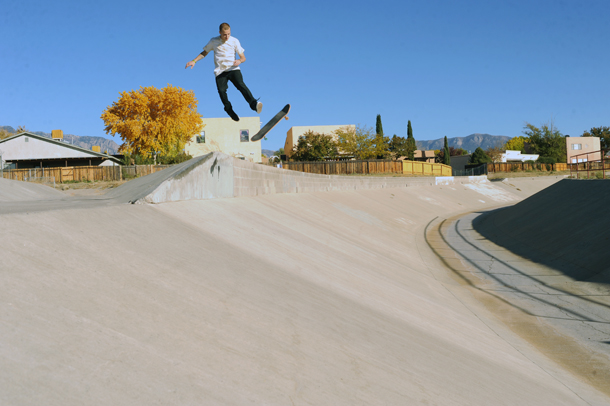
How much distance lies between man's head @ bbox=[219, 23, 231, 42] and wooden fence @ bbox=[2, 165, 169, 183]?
29190 mm

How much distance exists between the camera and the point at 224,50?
8.52 m

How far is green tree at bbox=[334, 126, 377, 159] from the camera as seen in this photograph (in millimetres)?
65188

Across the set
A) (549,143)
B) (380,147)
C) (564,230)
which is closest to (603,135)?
(549,143)

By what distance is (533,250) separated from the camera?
621 inches

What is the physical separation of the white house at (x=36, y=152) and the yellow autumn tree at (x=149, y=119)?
4291mm

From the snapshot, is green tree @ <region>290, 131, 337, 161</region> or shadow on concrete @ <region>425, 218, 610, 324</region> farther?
green tree @ <region>290, 131, 337, 161</region>

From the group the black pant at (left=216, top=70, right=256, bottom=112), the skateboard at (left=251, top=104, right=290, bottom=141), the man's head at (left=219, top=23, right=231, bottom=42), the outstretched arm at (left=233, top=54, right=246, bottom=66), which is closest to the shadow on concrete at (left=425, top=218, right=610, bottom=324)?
the skateboard at (left=251, top=104, right=290, bottom=141)

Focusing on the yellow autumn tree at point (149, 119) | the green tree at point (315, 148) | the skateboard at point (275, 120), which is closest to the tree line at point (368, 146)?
the green tree at point (315, 148)

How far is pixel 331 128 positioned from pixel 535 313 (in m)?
67.4

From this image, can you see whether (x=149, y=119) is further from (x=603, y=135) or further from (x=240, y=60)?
(x=603, y=135)

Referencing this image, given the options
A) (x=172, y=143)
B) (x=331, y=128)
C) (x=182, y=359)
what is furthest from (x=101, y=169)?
(x=331, y=128)

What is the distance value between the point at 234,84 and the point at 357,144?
191 ft

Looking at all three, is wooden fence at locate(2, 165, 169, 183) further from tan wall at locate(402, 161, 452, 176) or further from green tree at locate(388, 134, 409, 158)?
green tree at locate(388, 134, 409, 158)

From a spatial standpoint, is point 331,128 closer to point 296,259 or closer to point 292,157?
point 292,157
